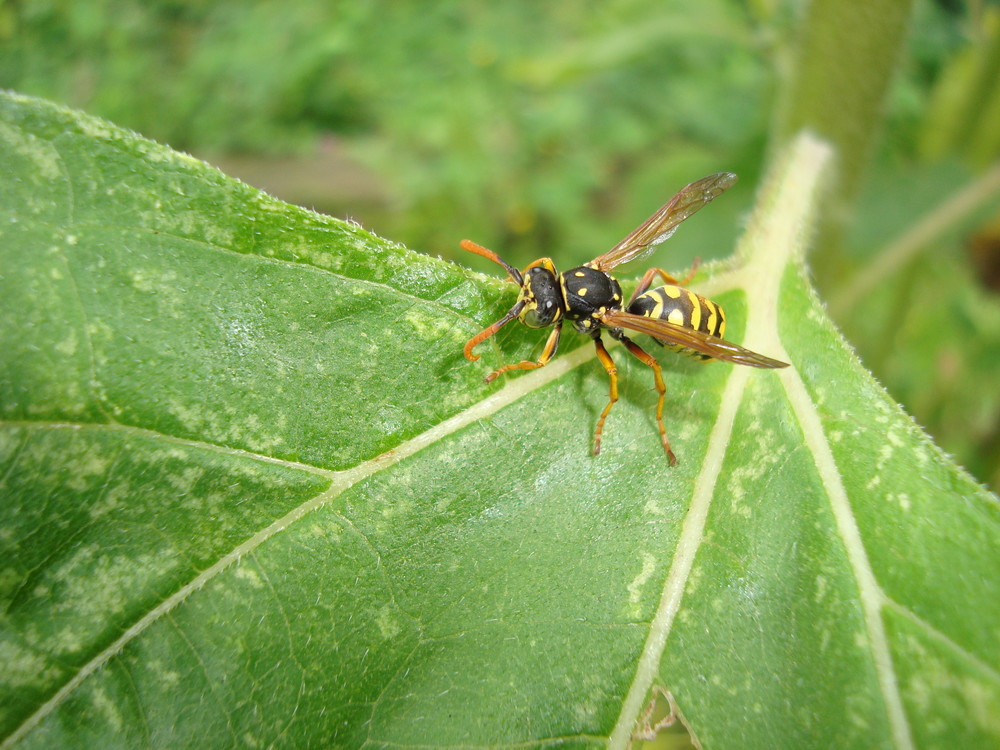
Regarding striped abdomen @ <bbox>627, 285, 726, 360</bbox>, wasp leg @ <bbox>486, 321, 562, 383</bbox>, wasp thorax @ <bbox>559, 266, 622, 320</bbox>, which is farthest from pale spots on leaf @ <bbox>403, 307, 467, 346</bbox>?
striped abdomen @ <bbox>627, 285, 726, 360</bbox>

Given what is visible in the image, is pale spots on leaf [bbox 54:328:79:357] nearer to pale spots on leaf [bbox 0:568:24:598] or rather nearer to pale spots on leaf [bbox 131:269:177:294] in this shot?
pale spots on leaf [bbox 131:269:177:294]

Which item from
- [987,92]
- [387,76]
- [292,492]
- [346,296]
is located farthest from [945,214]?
[387,76]

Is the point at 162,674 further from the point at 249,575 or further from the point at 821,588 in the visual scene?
the point at 821,588

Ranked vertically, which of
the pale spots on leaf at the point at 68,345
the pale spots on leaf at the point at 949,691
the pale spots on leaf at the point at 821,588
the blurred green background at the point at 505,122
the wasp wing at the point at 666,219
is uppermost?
the blurred green background at the point at 505,122

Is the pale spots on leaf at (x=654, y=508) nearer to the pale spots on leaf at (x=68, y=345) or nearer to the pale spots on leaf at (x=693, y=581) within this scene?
the pale spots on leaf at (x=693, y=581)

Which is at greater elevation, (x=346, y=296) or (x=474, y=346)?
(x=346, y=296)

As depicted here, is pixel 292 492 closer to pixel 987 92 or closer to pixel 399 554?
pixel 399 554

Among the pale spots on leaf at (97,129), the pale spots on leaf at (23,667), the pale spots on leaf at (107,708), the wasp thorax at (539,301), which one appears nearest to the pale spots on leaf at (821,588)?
the wasp thorax at (539,301)
